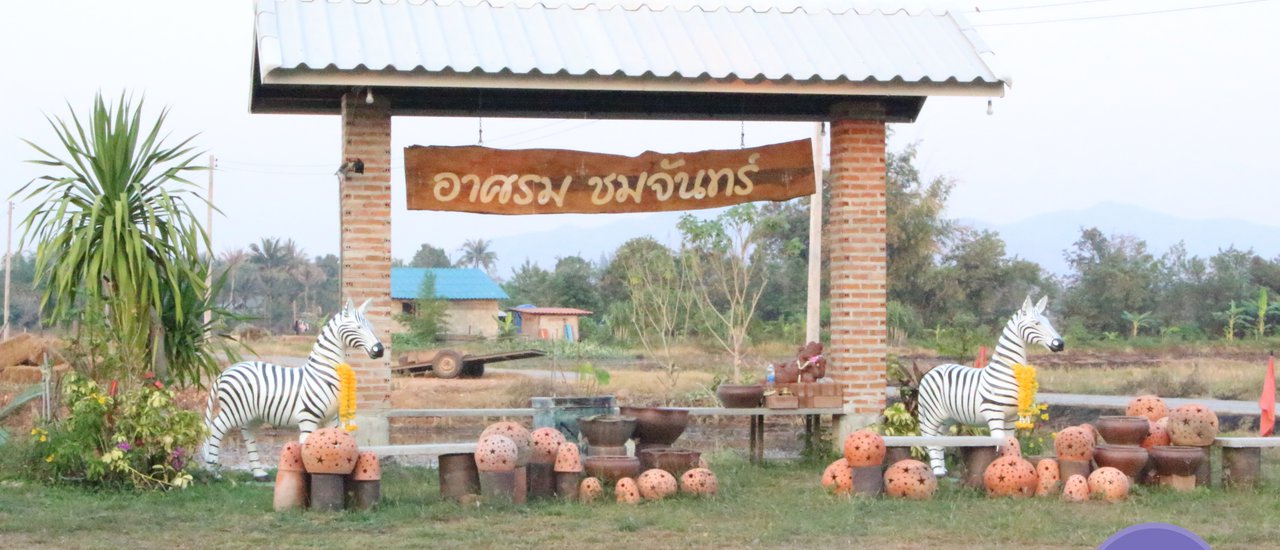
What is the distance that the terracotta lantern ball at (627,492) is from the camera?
409 inches

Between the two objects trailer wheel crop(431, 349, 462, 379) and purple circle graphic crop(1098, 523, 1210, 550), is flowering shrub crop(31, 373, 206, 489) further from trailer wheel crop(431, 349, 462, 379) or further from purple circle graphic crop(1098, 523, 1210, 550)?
trailer wheel crop(431, 349, 462, 379)

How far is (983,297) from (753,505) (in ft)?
122

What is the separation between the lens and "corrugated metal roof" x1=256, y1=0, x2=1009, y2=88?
1155 centimetres

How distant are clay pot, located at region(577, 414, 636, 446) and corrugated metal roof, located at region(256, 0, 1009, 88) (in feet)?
9.08

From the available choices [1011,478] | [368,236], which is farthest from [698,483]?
[368,236]

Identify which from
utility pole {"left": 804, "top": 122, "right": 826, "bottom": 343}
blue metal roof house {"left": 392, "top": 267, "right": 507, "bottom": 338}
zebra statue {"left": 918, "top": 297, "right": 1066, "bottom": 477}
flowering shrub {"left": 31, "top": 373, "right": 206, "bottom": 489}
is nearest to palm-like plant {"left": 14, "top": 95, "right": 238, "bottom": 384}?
flowering shrub {"left": 31, "top": 373, "right": 206, "bottom": 489}

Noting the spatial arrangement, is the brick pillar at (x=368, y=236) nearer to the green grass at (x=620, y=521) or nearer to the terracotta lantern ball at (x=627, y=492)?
the green grass at (x=620, y=521)

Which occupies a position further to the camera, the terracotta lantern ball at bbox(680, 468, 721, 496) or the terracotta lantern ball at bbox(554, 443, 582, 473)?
the terracotta lantern ball at bbox(680, 468, 721, 496)

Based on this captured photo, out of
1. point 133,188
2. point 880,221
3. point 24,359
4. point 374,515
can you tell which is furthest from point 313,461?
point 24,359

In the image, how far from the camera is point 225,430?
11.9 metres

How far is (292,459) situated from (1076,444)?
5.65m

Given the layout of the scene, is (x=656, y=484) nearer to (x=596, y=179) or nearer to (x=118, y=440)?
(x=596, y=179)

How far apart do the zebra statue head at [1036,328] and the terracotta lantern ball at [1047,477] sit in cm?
109

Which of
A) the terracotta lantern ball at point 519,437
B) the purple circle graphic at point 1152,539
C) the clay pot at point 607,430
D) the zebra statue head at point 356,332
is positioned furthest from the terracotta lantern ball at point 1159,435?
the purple circle graphic at point 1152,539
